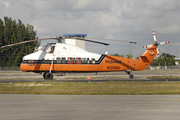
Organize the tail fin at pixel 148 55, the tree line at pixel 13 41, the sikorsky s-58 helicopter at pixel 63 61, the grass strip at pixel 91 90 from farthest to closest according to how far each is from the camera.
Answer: the tree line at pixel 13 41 → the tail fin at pixel 148 55 → the sikorsky s-58 helicopter at pixel 63 61 → the grass strip at pixel 91 90

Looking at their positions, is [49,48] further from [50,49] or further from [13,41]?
[13,41]

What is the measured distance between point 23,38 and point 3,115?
81.0 metres

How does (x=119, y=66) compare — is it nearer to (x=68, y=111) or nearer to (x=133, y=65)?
(x=133, y=65)

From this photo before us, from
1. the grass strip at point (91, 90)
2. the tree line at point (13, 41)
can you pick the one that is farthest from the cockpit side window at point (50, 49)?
the tree line at point (13, 41)

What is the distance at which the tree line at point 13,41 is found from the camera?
84.1 meters

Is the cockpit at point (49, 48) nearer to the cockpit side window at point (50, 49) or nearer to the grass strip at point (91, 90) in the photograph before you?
the cockpit side window at point (50, 49)

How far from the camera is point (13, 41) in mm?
87312

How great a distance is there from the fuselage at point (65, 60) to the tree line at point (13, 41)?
50951 millimetres

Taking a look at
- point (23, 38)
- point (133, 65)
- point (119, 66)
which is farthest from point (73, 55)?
point (23, 38)

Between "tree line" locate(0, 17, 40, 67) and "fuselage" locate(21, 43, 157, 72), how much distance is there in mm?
50951

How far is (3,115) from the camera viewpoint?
Answer: 9961mm

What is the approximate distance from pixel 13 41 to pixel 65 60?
59.0m

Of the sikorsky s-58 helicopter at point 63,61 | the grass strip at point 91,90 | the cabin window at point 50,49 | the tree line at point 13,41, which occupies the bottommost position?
the grass strip at point 91,90

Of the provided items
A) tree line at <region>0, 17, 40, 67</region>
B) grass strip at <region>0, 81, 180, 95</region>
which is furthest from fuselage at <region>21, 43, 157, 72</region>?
tree line at <region>0, 17, 40, 67</region>
